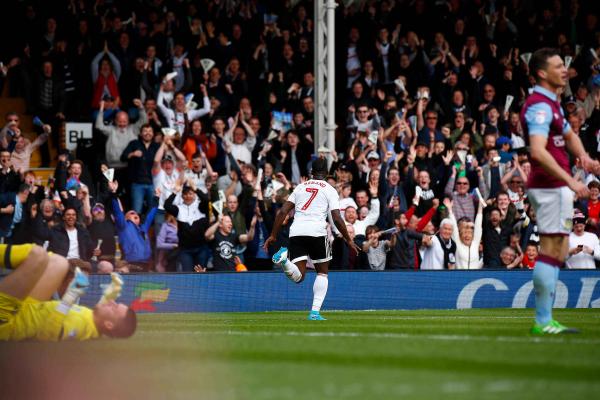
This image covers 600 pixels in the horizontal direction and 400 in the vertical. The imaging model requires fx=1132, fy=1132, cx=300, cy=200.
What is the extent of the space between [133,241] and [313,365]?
11.8 m

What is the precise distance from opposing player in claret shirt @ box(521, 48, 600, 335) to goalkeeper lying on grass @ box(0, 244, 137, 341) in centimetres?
378

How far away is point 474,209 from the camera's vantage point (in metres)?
21.7

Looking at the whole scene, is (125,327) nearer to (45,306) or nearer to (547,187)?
(45,306)

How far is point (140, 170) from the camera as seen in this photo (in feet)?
69.2

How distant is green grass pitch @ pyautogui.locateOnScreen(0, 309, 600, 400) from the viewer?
7215 mm

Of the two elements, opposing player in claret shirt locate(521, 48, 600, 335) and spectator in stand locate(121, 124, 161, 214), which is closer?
opposing player in claret shirt locate(521, 48, 600, 335)

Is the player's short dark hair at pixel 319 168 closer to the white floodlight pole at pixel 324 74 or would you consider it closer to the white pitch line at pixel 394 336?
the white pitch line at pixel 394 336

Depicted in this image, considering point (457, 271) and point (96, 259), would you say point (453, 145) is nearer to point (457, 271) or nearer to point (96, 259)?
point (457, 271)

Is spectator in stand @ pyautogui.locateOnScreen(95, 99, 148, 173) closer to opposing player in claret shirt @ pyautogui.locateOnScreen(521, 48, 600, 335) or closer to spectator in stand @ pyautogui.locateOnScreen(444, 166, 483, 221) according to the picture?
spectator in stand @ pyautogui.locateOnScreen(444, 166, 483, 221)

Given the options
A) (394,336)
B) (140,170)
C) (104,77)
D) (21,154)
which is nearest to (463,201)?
(140,170)

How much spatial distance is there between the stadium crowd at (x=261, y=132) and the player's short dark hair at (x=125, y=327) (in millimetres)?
8267

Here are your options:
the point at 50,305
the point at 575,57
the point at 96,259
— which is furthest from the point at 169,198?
the point at 575,57

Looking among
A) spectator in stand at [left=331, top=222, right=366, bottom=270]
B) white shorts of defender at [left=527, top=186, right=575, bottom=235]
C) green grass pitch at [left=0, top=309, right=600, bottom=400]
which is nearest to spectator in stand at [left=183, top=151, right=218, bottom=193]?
spectator in stand at [left=331, top=222, right=366, bottom=270]

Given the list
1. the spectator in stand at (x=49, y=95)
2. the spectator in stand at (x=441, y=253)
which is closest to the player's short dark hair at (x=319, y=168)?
the spectator in stand at (x=441, y=253)
